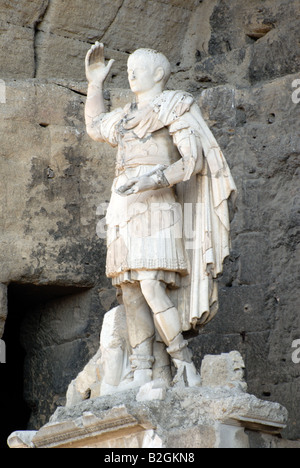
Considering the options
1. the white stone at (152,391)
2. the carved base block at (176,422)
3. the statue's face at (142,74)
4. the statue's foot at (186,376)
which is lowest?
the carved base block at (176,422)

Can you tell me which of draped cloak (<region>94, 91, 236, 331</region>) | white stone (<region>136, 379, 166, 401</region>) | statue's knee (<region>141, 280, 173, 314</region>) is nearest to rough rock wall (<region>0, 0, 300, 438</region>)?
draped cloak (<region>94, 91, 236, 331</region>)

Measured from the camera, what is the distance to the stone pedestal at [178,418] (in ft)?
18.7

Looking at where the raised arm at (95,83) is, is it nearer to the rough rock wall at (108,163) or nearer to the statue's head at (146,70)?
the statue's head at (146,70)

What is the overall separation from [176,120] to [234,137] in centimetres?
177

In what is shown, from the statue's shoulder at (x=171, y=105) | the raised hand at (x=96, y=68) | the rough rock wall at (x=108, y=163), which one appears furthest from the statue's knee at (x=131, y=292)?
the rough rock wall at (x=108, y=163)

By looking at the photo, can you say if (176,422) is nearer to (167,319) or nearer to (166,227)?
(167,319)

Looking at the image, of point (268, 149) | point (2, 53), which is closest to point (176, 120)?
point (268, 149)

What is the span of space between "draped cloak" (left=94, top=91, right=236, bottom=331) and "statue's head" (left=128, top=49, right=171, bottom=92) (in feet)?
0.38

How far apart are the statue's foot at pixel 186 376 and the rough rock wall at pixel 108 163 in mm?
1341

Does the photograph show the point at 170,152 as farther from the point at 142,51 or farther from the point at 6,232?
the point at 6,232

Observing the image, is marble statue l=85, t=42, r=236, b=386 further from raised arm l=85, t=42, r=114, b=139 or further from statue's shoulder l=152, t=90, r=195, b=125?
raised arm l=85, t=42, r=114, b=139

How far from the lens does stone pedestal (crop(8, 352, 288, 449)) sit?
5699 mm

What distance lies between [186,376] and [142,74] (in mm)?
1742
